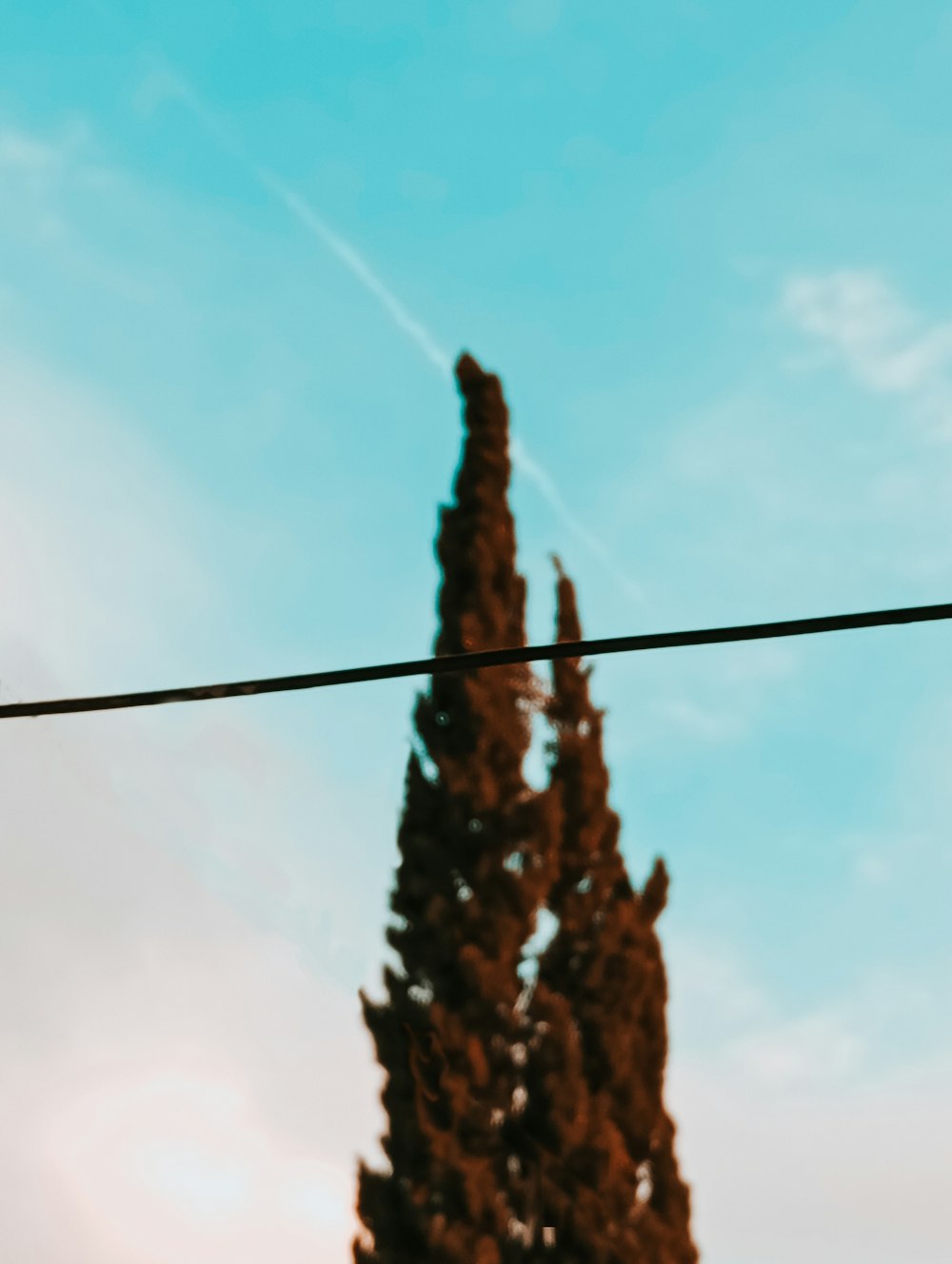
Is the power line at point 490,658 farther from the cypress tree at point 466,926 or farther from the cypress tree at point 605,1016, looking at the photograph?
the cypress tree at point 605,1016

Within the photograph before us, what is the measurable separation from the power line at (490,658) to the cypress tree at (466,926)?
46.8 feet

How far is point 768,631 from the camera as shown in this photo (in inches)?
134

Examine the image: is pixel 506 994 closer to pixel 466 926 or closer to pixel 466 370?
pixel 466 926

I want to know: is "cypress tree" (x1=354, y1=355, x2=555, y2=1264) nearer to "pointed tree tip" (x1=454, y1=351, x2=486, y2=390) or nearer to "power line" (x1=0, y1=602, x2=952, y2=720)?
"pointed tree tip" (x1=454, y1=351, x2=486, y2=390)

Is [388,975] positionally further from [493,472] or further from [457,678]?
[493,472]

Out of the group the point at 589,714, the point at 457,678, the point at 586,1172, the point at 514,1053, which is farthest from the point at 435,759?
the point at 586,1172

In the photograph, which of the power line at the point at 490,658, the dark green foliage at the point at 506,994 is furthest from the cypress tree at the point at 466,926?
Answer: the power line at the point at 490,658

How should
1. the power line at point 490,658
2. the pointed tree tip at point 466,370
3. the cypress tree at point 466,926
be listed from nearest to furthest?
the power line at point 490,658 < the cypress tree at point 466,926 < the pointed tree tip at point 466,370

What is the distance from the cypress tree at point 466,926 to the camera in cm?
1689

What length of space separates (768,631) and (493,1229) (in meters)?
15.2

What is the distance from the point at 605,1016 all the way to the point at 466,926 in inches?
84.8

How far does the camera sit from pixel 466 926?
18.6 metres

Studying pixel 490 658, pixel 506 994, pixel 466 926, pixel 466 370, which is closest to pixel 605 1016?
pixel 506 994

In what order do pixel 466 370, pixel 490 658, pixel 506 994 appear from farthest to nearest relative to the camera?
pixel 466 370
pixel 506 994
pixel 490 658
